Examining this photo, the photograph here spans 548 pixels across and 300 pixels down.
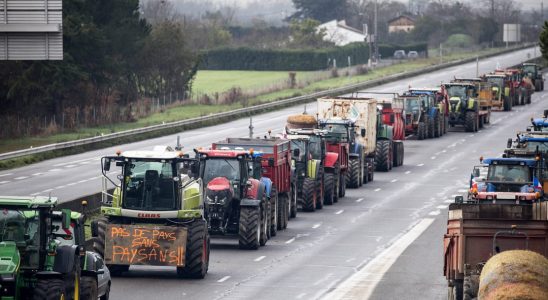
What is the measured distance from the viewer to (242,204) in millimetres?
35719

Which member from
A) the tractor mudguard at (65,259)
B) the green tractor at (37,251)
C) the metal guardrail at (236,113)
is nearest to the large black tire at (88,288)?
the green tractor at (37,251)

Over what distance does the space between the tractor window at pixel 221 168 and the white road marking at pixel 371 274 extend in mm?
4187

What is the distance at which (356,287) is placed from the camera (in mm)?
30344

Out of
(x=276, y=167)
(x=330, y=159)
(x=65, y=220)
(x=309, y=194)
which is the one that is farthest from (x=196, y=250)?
(x=330, y=159)

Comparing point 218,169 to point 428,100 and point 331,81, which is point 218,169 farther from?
point 331,81

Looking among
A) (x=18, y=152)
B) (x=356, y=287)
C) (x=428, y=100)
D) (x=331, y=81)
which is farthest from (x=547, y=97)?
(x=356, y=287)

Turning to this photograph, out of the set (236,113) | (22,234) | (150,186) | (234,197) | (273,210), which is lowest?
(273,210)

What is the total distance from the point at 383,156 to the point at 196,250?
29766mm

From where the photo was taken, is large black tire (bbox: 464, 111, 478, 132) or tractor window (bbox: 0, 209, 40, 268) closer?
tractor window (bbox: 0, 209, 40, 268)

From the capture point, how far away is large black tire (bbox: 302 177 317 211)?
149 feet

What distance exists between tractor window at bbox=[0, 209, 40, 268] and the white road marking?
8316 millimetres

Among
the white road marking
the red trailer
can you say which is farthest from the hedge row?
the white road marking

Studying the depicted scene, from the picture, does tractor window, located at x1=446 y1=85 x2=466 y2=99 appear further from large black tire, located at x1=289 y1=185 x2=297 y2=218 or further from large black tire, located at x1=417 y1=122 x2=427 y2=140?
large black tire, located at x1=289 y1=185 x2=297 y2=218

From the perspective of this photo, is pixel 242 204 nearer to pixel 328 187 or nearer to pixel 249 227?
pixel 249 227
